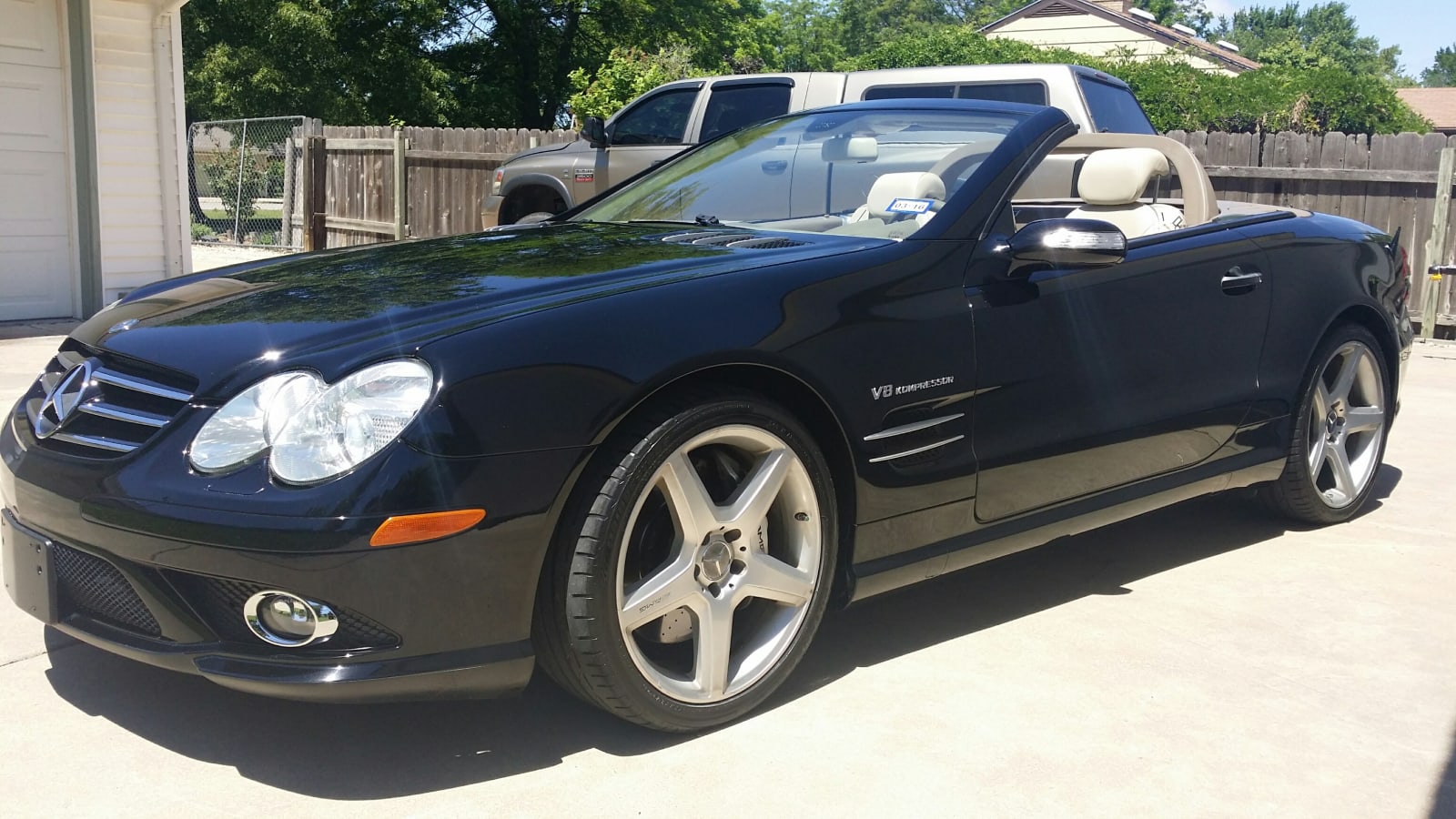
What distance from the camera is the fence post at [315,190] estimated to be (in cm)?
1719

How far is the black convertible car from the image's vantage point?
2469mm

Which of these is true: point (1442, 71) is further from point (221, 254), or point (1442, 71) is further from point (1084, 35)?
point (221, 254)

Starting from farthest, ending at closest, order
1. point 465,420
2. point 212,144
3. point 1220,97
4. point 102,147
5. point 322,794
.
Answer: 1. point 1220,97
2. point 212,144
3. point 102,147
4. point 322,794
5. point 465,420

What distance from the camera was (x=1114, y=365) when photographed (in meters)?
3.70

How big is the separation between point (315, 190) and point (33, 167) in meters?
8.07

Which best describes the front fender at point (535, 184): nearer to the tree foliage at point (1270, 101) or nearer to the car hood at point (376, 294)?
the car hood at point (376, 294)

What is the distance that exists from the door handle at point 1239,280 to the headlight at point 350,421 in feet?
8.85

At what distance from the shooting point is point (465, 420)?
2.46 metres

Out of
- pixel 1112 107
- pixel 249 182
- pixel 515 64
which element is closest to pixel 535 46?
pixel 515 64

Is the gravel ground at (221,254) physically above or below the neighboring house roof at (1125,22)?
below

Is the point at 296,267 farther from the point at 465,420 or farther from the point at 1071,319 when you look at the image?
the point at 1071,319

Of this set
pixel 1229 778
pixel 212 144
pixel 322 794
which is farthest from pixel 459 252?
pixel 212 144

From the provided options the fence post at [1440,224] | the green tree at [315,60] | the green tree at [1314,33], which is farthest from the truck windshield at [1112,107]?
the green tree at [1314,33]

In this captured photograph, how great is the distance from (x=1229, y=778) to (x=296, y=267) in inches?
103
